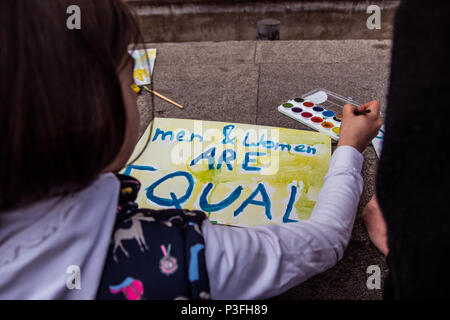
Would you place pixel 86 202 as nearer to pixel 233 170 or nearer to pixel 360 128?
pixel 233 170

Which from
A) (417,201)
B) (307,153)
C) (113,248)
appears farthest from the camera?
(307,153)

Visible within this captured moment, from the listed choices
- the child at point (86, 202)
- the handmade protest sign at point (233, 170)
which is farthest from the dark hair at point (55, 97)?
the handmade protest sign at point (233, 170)

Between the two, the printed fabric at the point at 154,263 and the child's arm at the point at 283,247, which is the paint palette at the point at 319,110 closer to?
the child's arm at the point at 283,247

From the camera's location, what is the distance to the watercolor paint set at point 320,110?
791 mm

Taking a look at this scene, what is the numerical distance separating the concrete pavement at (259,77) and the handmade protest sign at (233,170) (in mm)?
67

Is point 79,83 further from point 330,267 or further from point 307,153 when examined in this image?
point 307,153

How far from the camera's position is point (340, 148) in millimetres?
614

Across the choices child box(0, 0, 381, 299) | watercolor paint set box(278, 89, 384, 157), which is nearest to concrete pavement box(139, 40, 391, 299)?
watercolor paint set box(278, 89, 384, 157)

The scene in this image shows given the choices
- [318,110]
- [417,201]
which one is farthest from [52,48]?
[318,110]

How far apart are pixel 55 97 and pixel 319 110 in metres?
0.67

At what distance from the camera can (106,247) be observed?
358 mm

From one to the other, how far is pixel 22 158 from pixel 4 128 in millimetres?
30

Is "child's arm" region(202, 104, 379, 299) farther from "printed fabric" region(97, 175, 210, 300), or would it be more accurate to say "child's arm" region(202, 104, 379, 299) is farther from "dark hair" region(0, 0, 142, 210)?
"dark hair" region(0, 0, 142, 210)

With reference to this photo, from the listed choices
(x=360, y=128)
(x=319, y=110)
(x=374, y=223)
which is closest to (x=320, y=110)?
(x=319, y=110)
